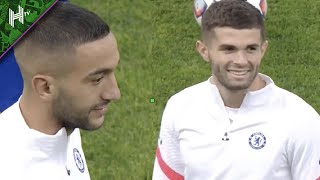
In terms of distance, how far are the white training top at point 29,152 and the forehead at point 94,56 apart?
32 centimetres

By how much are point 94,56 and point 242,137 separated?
4.63 feet

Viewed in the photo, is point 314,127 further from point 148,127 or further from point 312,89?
point 312,89

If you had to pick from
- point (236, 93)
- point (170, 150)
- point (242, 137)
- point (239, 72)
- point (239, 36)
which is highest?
point (239, 36)

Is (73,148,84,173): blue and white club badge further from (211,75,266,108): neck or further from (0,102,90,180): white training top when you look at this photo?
(211,75,266,108): neck

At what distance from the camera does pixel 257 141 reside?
418cm

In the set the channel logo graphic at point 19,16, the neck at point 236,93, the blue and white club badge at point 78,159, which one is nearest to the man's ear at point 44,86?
the channel logo graphic at point 19,16

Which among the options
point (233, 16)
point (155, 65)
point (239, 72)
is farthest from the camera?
point (155, 65)

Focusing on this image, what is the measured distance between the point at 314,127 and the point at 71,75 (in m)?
1.51

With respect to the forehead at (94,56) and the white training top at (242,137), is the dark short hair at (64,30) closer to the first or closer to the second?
the forehead at (94,56)

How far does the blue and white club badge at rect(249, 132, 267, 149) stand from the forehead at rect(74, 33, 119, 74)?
130cm

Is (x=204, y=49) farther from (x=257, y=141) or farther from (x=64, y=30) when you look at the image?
(x=64, y=30)

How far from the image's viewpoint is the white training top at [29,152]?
3019mm

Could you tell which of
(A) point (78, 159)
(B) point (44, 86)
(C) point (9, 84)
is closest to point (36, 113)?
(B) point (44, 86)

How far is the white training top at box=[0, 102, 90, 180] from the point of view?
302 centimetres
